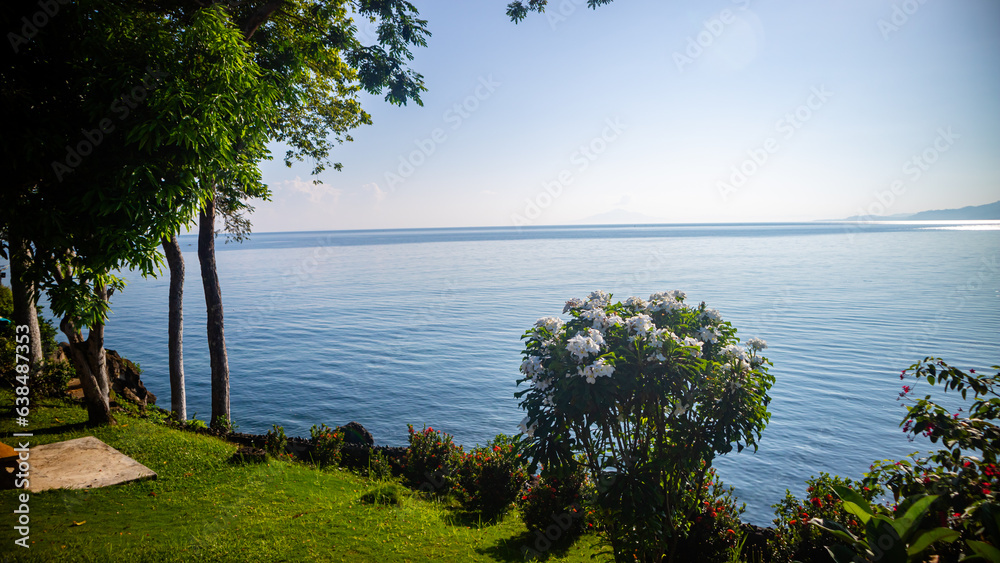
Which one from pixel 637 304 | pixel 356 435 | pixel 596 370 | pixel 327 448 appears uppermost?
pixel 637 304

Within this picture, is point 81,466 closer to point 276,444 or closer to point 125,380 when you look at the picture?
point 276,444

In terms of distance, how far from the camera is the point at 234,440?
12680mm

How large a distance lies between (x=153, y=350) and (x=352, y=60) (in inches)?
1027

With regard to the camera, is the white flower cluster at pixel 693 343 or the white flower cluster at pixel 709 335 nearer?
the white flower cluster at pixel 693 343

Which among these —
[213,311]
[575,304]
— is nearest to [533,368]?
[575,304]

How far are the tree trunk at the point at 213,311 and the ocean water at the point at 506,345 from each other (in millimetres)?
4259

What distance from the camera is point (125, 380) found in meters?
16.5

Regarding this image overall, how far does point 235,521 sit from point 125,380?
41.2ft

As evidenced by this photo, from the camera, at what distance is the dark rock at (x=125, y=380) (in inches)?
589

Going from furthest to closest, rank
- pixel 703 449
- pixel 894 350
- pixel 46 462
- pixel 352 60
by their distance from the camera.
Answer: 1. pixel 894 350
2. pixel 352 60
3. pixel 46 462
4. pixel 703 449

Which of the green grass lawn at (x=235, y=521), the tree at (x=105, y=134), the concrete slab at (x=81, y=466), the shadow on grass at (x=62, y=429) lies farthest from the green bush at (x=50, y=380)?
the tree at (x=105, y=134)

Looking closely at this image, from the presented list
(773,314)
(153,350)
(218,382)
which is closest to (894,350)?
(773,314)

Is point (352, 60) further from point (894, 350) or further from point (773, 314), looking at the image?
point (773, 314)

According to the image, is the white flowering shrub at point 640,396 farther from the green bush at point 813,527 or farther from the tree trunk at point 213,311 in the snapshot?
the tree trunk at point 213,311
